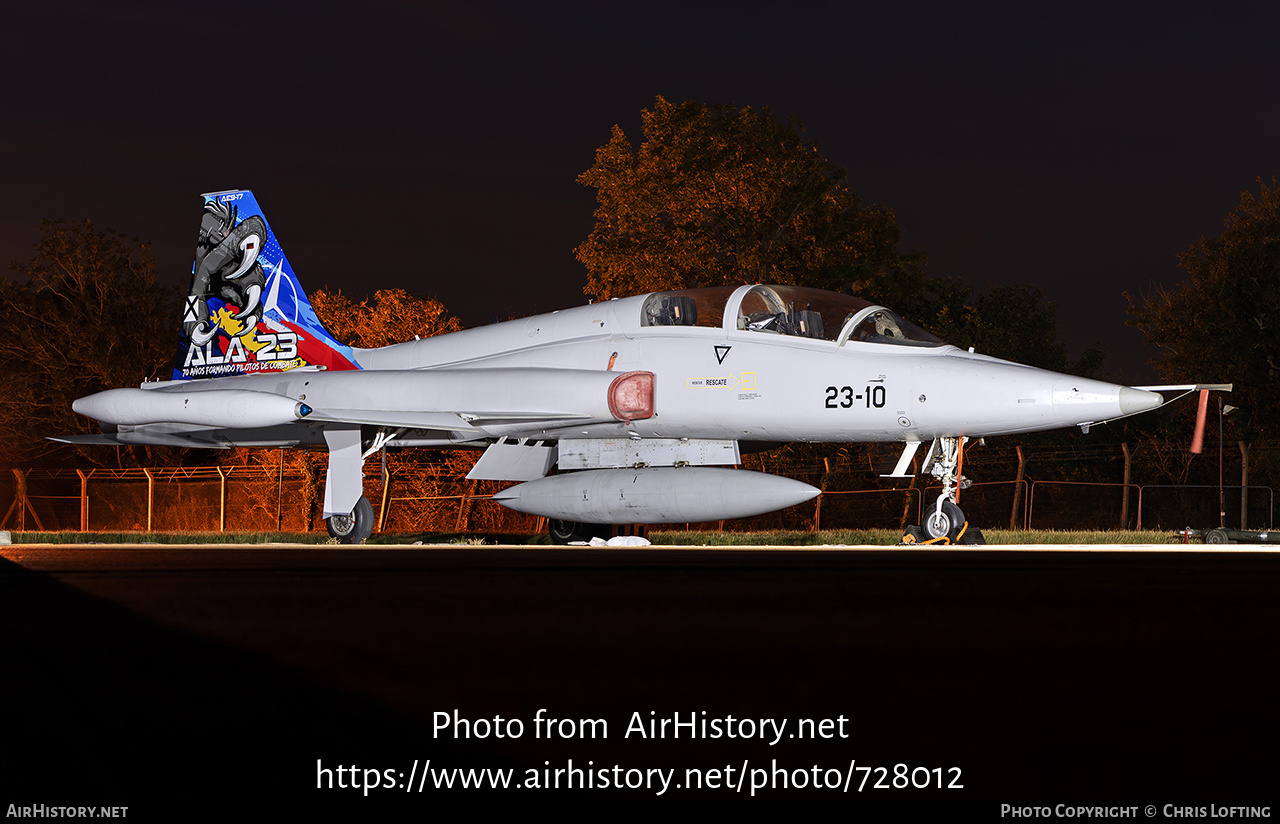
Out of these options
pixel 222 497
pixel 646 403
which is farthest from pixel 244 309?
pixel 646 403

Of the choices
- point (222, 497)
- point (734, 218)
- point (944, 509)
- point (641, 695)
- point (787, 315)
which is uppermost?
point (734, 218)

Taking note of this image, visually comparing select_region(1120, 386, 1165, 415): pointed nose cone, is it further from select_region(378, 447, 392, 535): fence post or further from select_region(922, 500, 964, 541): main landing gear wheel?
select_region(378, 447, 392, 535): fence post

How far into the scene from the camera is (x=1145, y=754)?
2.94m

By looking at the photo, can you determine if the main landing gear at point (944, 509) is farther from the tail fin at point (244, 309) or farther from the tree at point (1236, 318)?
the tree at point (1236, 318)

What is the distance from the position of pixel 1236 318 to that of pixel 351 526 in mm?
24151

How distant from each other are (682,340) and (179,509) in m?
22.2

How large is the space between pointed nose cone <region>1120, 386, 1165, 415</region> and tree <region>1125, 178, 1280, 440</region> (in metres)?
20.7

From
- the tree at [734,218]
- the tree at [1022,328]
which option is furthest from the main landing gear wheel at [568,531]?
the tree at [1022,328]

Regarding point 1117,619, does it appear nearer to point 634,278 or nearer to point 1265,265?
point 634,278

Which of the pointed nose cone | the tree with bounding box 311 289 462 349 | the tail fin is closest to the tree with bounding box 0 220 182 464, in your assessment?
the tree with bounding box 311 289 462 349

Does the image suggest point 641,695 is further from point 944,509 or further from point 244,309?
point 244,309

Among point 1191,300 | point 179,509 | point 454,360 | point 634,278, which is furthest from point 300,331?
point 1191,300

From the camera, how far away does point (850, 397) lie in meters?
13.2

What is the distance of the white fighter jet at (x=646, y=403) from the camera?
12883 mm
